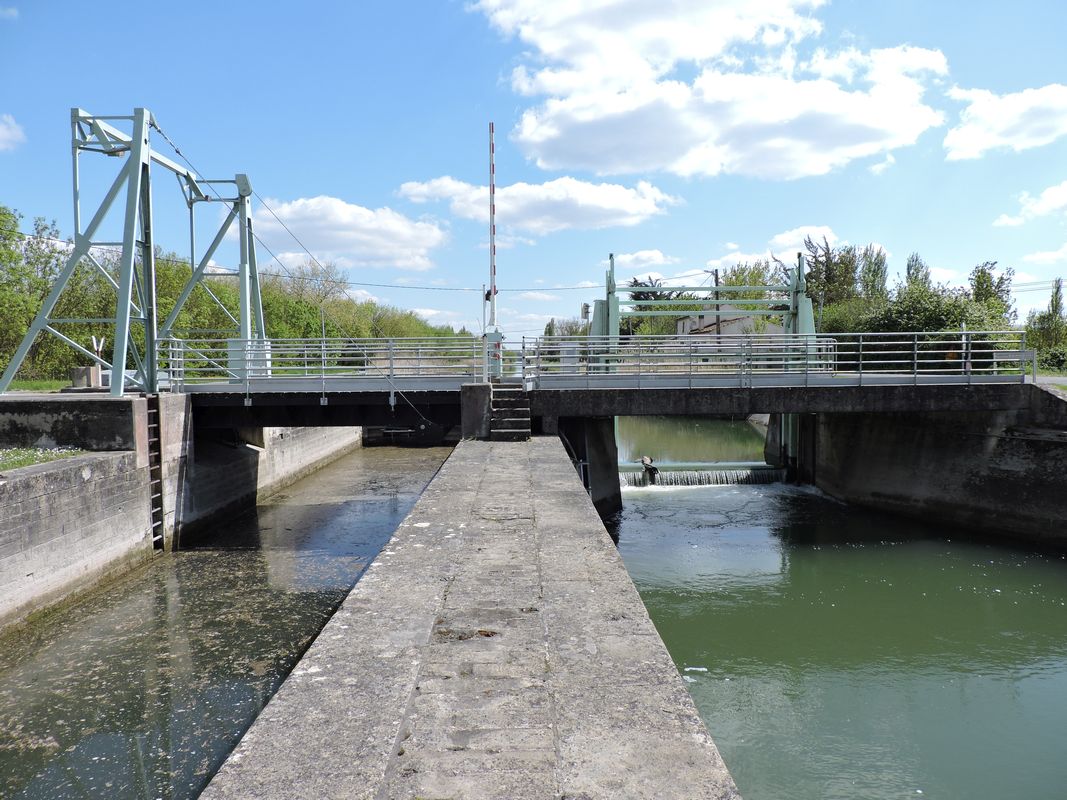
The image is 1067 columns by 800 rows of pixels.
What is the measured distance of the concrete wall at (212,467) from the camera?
1435 cm

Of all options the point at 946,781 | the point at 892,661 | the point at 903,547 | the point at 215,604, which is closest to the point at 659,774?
the point at 946,781

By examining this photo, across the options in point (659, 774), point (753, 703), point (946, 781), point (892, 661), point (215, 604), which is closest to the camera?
point (659, 774)

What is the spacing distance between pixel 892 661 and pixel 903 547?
5832 mm

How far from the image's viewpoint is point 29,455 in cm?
1213

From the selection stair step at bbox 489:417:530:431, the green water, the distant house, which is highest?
the distant house

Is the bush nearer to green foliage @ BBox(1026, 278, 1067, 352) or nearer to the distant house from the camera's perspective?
green foliage @ BBox(1026, 278, 1067, 352)

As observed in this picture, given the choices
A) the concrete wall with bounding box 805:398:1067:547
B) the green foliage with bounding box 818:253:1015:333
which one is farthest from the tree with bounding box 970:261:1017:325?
the concrete wall with bounding box 805:398:1067:547

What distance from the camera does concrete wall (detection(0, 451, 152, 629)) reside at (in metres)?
9.75

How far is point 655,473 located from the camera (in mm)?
20703

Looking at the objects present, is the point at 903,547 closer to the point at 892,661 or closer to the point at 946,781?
the point at 892,661

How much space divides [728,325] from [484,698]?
4679 cm

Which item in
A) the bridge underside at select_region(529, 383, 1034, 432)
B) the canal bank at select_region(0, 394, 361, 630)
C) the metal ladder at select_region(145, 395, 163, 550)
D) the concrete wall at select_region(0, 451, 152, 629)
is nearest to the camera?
the concrete wall at select_region(0, 451, 152, 629)

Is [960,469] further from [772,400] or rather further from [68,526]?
[68,526]

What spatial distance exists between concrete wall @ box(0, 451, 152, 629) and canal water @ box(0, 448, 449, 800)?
0.39 metres
